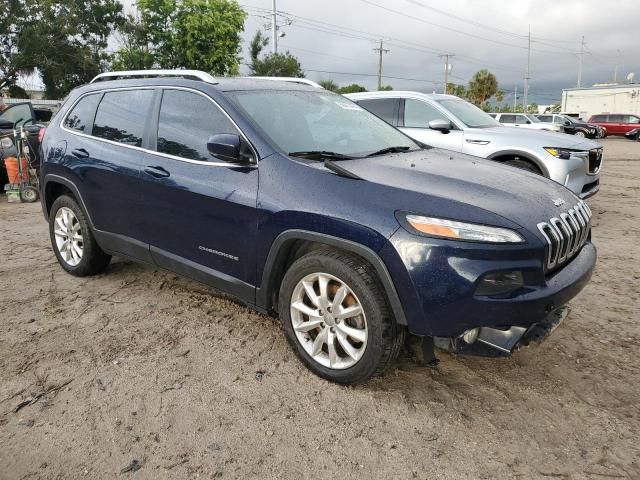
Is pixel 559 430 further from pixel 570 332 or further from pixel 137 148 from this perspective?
pixel 137 148

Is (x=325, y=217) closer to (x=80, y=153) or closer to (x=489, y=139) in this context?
(x=80, y=153)

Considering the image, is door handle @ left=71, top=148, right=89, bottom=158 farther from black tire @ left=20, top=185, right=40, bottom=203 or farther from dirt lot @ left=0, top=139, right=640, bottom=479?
black tire @ left=20, top=185, right=40, bottom=203

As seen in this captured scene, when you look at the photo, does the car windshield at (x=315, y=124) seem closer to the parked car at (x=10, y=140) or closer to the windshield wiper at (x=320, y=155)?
the windshield wiper at (x=320, y=155)

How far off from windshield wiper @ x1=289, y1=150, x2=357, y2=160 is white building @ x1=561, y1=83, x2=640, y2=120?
55.3 metres

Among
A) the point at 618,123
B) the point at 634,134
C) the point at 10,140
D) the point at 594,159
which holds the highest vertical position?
the point at 618,123

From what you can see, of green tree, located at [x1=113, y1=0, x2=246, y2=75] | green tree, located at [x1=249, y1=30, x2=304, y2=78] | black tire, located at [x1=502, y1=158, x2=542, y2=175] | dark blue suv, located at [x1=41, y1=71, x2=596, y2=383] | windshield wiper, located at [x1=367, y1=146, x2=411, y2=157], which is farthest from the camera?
green tree, located at [x1=249, y1=30, x2=304, y2=78]

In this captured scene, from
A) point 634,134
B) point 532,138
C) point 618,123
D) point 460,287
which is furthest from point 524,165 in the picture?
point 618,123

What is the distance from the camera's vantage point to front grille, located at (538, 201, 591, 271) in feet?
8.57

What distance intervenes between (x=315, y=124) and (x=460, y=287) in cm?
166

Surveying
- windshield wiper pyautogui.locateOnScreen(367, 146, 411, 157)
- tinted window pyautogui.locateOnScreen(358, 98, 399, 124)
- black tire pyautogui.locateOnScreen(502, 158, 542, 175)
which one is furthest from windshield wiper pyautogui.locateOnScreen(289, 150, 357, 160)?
tinted window pyautogui.locateOnScreen(358, 98, 399, 124)

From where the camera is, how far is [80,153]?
4273 millimetres

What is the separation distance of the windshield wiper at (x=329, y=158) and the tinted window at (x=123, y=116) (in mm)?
1416

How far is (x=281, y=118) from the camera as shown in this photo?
340cm

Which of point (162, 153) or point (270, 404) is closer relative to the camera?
point (270, 404)
